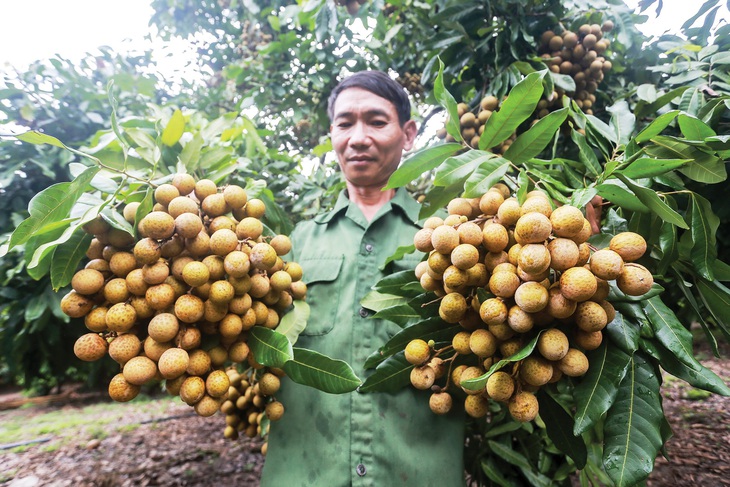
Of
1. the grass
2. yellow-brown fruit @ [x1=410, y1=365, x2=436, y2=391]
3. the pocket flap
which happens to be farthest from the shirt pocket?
the grass

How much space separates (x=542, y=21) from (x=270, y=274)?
1640mm

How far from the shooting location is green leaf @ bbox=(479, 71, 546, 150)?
2.91 feet

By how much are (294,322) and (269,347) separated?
0.56 ft

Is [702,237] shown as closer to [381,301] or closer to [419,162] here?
[419,162]

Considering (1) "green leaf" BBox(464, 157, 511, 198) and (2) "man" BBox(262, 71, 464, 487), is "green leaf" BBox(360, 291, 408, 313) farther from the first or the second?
(1) "green leaf" BBox(464, 157, 511, 198)

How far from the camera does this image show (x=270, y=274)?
105 cm

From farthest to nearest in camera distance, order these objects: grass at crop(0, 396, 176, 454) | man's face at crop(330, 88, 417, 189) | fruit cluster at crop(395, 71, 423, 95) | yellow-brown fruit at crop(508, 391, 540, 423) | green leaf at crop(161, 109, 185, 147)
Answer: grass at crop(0, 396, 176, 454) → fruit cluster at crop(395, 71, 423, 95) → man's face at crop(330, 88, 417, 189) → green leaf at crop(161, 109, 185, 147) → yellow-brown fruit at crop(508, 391, 540, 423)

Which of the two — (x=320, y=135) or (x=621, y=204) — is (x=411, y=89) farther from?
(x=621, y=204)

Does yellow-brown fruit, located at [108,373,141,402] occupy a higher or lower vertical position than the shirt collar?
lower

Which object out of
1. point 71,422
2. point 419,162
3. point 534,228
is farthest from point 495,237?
point 71,422

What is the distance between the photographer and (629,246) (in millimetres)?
739

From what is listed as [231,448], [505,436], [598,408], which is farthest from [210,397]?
[231,448]

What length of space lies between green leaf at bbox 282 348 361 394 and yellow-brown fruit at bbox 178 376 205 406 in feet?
0.45

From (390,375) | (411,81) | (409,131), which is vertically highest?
(411,81)
